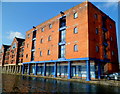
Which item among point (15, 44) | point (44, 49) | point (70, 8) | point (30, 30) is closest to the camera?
point (70, 8)

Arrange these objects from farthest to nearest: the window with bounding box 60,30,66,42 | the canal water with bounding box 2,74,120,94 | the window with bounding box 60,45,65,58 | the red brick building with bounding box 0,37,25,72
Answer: the red brick building with bounding box 0,37,25,72
the window with bounding box 60,30,66,42
the window with bounding box 60,45,65,58
the canal water with bounding box 2,74,120,94

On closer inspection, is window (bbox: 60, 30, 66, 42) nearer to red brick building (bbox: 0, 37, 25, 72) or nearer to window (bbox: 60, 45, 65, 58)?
window (bbox: 60, 45, 65, 58)

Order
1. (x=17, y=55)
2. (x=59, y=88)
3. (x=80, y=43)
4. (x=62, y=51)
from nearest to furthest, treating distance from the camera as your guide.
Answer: (x=59, y=88) < (x=80, y=43) < (x=62, y=51) < (x=17, y=55)

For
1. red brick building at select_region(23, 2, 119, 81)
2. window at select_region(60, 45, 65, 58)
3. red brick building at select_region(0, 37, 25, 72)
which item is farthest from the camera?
red brick building at select_region(0, 37, 25, 72)

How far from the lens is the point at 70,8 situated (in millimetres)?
25203

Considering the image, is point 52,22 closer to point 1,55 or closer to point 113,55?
point 113,55

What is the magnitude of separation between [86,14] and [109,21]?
30.8 feet

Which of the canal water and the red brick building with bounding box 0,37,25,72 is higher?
the red brick building with bounding box 0,37,25,72

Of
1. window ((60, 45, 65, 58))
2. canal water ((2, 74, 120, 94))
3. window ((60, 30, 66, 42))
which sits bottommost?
Answer: canal water ((2, 74, 120, 94))

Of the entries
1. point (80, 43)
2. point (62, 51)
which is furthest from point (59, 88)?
point (62, 51)

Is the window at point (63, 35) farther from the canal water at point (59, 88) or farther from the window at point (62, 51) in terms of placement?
the canal water at point (59, 88)

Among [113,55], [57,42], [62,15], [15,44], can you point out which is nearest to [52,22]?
[62,15]

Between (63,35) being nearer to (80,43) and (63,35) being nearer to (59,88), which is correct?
(80,43)

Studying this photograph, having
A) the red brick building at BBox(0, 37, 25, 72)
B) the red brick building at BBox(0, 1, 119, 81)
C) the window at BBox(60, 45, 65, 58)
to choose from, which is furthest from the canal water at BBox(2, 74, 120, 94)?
the red brick building at BBox(0, 37, 25, 72)
